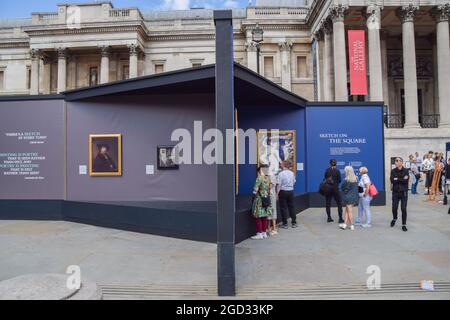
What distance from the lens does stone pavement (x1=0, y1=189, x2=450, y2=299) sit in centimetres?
519

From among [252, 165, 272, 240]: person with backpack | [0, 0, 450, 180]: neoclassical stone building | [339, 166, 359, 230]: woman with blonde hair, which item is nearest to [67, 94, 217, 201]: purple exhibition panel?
[252, 165, 272, 240]: person with backpack

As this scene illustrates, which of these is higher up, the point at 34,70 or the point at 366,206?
the point at 34,70

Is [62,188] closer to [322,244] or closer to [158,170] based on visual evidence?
[158,170]

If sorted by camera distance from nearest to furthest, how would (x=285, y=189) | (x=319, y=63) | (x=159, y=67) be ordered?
(x=285, y=189), (x=319, y=63), (x=159, y=67)

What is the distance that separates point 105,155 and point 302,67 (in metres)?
31.3

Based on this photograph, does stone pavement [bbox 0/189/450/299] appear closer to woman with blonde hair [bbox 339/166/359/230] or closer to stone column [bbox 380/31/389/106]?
woman with blonde hair [bbox 339/166/359/230]

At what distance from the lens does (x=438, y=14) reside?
27234 mm

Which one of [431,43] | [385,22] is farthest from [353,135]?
[431,43]

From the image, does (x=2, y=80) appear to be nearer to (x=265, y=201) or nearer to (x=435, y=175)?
(x=265, y=201)

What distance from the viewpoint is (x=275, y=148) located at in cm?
1255

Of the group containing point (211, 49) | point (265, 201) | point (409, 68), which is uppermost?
point (211, 49)

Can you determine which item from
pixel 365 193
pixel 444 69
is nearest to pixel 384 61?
pixel 444 69

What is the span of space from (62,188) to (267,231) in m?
6.52
